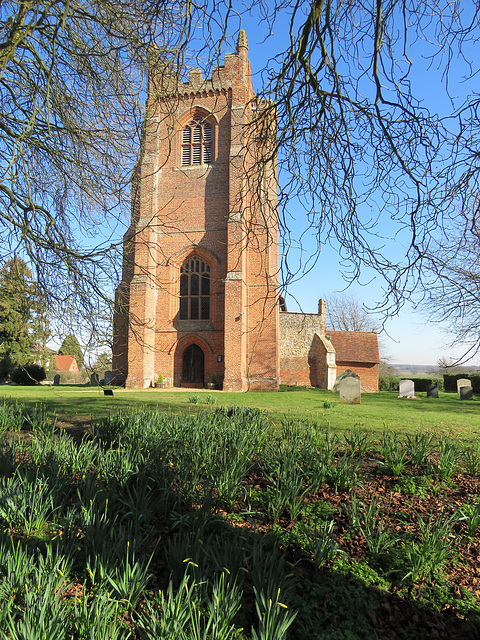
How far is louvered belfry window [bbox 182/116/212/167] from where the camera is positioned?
21.7 metres

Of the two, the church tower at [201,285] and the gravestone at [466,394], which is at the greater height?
the church tower at [201,285]

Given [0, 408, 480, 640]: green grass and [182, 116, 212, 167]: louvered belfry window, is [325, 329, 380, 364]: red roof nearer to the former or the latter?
[182, 116, 212, 167]: louvered belfry window

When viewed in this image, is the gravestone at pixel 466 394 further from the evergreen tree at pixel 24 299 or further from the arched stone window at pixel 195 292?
the evergreen tree at pixel 24 299

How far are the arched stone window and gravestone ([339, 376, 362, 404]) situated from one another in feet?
32.2

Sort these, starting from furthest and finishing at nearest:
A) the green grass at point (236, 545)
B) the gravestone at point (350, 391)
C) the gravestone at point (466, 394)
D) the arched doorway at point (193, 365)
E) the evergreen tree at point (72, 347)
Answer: the arched doorway at point (193, 365) → the gravestone at point (466, 394) → the gravestone at point (350, 391) → the evergreen tree at point (72, 347) → the green grass at point (236, 545)

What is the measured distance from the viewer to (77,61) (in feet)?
17.5

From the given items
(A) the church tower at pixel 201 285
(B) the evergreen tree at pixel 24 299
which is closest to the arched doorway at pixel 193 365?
(A) the church tower at pixel 201 285

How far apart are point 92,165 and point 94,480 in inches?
161

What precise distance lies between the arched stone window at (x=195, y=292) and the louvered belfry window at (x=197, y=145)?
505 cm

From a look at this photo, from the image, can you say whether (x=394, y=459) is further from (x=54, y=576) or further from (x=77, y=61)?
(x=77, y=61)

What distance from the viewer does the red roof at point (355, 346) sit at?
2966cm

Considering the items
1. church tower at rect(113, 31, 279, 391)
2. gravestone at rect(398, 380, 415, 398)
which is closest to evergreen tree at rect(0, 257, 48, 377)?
church tower at rect(113, 31, 279, 391)

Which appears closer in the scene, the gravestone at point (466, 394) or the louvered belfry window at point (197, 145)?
the gravestone at point (466, 394)

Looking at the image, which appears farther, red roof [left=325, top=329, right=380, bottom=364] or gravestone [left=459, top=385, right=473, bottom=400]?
red roof [left=325, top=329, right=380, bottom=364]
